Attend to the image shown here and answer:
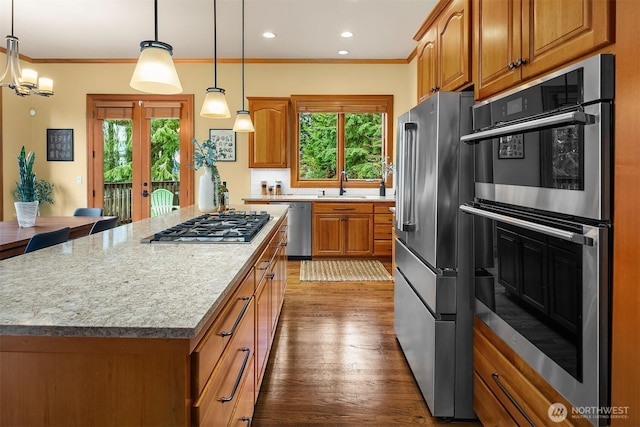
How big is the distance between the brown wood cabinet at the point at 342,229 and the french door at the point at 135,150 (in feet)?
7.02

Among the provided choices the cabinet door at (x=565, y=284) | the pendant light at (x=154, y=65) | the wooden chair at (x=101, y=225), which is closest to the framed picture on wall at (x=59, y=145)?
the wooden chair at (x=101, y=225)

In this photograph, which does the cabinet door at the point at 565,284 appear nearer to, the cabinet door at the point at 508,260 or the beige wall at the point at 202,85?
the cabinet door at the point at 508,260

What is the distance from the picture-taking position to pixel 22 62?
244 inches

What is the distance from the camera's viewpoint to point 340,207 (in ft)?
19.3

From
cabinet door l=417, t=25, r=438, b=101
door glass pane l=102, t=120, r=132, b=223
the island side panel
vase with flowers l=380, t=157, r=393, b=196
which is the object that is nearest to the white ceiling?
door glass pane l=102, t=120, r=132, b=223

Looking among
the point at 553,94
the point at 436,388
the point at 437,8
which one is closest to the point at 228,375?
the point at 436,388

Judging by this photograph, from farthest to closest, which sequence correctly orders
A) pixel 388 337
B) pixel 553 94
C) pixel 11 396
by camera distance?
1. pixel 388 337
2. pixel 553 94
3. pixel 11 396

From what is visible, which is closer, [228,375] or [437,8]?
[228,375]

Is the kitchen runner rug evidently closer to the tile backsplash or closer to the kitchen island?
the tile backsplash

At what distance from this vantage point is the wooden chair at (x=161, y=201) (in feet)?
21.7

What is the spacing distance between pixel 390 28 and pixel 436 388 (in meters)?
4.33

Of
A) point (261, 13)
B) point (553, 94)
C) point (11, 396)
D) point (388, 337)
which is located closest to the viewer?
point (11, 396)

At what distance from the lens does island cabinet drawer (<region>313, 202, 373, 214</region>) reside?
5.89 m

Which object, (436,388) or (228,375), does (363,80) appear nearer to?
(436,388)
